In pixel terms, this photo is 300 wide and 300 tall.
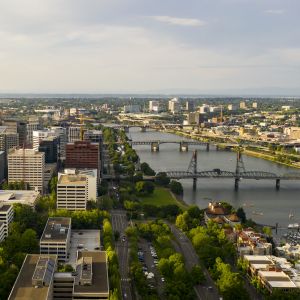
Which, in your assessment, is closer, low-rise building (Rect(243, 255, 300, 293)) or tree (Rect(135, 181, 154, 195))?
low-rise building (Rect(243, 255, 300, 293))

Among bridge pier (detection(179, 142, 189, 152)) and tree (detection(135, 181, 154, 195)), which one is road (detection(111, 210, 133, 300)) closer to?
tree (detection(135, 181, 154, 195))

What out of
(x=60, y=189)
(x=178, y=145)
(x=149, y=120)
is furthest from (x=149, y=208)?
(x=149, y=120)

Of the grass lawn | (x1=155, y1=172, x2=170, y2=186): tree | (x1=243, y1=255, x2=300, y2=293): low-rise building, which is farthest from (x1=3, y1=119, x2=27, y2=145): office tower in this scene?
(x1=243, y1=255, x2=300, y2=293): low-rise building

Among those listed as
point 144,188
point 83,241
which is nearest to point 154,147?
point 144,188

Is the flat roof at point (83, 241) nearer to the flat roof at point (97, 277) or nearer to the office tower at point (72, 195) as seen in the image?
the flat roof at point (97, 277)

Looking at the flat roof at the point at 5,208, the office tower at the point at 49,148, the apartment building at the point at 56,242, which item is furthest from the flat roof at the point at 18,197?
the office tower at the point at 49,148

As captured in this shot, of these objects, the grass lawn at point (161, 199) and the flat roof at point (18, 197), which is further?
the grass lawn at point (161, 199)
